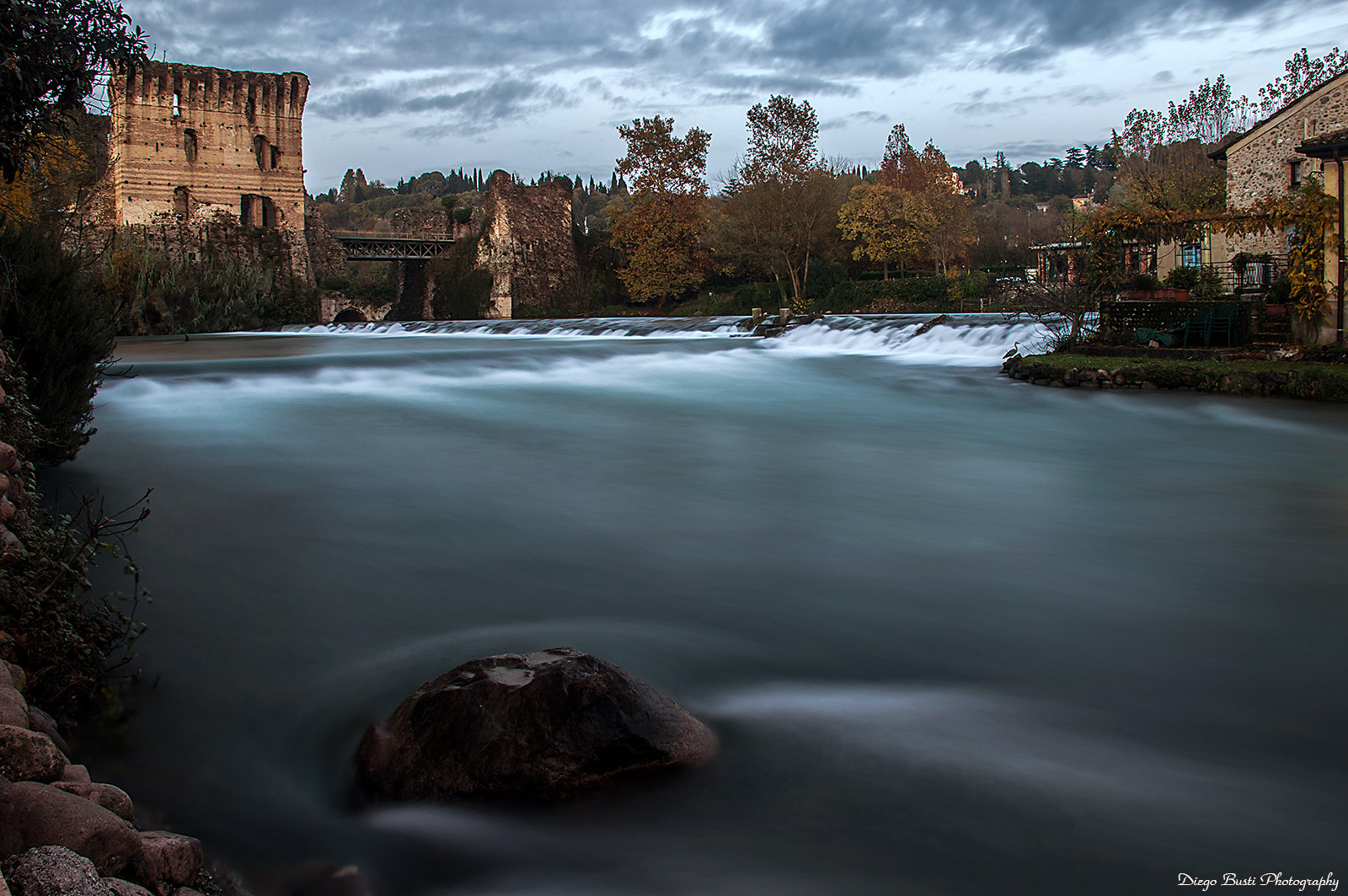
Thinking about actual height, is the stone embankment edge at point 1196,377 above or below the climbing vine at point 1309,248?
below

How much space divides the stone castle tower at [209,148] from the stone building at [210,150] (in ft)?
0.13

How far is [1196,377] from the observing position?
43.9 ft

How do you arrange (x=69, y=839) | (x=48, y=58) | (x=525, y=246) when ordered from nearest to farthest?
(x=69, y=839), (x=48, y=58), (x=525, y=246)

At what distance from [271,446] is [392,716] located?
20.5 feet

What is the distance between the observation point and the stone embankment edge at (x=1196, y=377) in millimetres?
12156

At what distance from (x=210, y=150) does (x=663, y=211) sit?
21.7 meters

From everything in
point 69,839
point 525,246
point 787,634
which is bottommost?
point 787,634

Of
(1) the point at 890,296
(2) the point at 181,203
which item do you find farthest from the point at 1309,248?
(2) the point at 181,203

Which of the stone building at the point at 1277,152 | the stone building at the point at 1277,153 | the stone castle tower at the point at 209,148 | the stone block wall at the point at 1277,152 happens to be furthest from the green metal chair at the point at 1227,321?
the stone castle tower at the point at 209,148

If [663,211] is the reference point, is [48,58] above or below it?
below

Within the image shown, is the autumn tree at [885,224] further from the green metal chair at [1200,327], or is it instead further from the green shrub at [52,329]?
the green shrub at [52,329]

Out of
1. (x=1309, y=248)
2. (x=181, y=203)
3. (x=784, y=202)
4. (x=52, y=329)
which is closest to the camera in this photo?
(x=52, y=329)

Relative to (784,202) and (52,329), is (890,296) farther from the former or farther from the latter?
(52,329)

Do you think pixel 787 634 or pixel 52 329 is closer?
pixel 787 634
